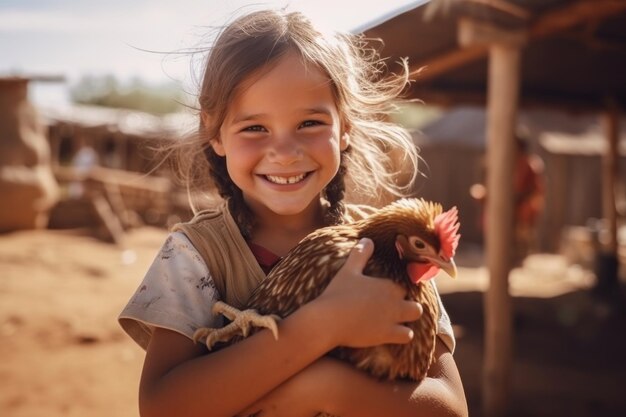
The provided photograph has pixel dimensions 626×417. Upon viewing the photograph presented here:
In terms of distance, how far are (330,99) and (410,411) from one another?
87 cm

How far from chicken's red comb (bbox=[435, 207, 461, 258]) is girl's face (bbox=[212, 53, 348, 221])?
0.36 m

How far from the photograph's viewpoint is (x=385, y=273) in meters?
1.52

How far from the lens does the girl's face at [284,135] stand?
1642mm

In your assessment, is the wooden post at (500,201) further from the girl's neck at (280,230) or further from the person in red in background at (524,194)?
the person in red in background at (524,194)

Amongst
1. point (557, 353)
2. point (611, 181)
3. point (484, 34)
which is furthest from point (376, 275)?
point (611, 181)

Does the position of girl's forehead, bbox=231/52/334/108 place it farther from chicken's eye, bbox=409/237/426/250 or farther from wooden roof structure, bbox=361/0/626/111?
wooden roof structure, bbox=361/0/626/111

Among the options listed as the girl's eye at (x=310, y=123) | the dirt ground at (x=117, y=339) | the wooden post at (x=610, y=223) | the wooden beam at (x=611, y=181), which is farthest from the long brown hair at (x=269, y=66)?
the wooden beam at (x=611, y=181)

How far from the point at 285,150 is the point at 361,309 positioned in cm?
49

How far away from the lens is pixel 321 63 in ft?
5.65

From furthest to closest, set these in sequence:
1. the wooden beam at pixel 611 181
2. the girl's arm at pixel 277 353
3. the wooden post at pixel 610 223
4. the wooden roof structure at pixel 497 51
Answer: the wooden beam at pixel 611 181
the wooden post at pixel 610 223
the wooden roof structure at pixel 497 51
the girl's arm at pixel 277 353

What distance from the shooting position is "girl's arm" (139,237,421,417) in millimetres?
1390

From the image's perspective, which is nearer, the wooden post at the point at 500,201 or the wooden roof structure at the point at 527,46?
the wooden roof structure at the point at 527,46

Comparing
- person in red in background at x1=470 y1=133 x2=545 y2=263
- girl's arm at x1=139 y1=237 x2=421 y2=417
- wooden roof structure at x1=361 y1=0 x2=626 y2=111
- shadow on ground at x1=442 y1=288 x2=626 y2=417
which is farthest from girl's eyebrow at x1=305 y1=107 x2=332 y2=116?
person in red in background at x1=470 y1=133 x2=545 y2=263

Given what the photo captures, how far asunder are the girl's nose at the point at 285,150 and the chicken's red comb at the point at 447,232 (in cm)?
Answer: 41
